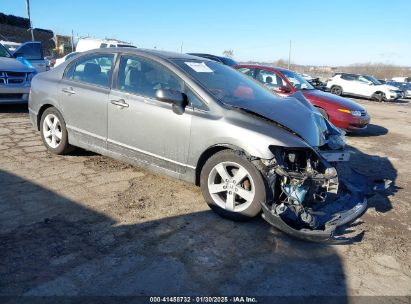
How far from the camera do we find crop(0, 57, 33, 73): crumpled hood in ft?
27.6

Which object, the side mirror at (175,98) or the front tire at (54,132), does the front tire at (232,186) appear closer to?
the side mirror at (175,98)

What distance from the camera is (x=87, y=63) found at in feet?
16.7

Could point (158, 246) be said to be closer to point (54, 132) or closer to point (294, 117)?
point (294, 117)

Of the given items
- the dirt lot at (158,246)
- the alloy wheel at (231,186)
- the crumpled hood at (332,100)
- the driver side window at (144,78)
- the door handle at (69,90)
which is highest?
the driver side window at (144,78)

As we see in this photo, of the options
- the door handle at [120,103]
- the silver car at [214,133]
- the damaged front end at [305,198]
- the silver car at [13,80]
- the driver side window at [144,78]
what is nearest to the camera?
the damaged front end at [305,198]

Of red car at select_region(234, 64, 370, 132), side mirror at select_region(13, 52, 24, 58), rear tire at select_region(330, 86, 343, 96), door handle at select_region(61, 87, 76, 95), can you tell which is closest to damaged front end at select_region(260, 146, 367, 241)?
door handle at select_region(61, 87, 76, 95)

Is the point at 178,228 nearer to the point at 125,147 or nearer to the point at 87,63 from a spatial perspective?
the point at 125,147

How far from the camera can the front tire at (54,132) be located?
5.28 metres

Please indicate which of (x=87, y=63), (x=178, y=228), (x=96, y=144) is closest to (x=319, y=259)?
(x=178, y=228)

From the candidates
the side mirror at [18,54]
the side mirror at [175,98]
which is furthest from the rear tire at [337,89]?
the side mirror at [175,98]

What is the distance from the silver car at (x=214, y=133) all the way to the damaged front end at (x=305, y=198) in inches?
0.4

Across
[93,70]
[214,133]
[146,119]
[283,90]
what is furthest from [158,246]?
[283,90]

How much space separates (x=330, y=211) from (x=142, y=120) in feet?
7.41

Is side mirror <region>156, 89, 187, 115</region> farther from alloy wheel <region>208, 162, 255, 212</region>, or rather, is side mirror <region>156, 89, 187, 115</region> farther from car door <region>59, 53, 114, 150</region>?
car door <region>59, 53, 114, 150</region>
